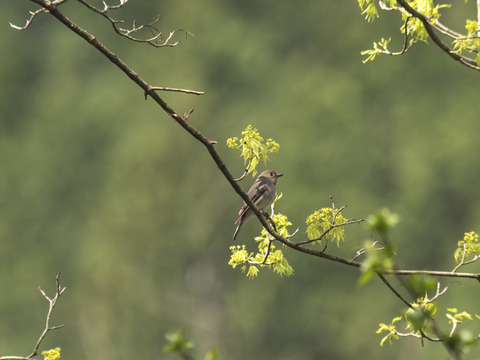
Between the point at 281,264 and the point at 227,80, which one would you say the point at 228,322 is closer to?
the point at 227,80

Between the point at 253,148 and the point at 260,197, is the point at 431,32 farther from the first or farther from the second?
the point at 260,197

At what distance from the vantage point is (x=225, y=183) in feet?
157

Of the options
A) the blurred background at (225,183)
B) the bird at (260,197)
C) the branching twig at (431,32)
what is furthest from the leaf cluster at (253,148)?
the blurred background at (225,183)

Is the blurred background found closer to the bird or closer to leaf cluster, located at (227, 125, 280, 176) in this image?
the bird

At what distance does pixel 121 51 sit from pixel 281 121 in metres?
14.9

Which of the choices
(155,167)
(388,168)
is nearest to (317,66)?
(388,168)

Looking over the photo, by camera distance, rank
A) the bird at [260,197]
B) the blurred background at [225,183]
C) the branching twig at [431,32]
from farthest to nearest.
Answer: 1. the blurred background at [225,183]
2. the bird at [260,197]
3. the branching twig at [431,32]

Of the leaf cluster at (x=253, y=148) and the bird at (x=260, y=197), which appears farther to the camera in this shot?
the bird at (x=260, y=197)

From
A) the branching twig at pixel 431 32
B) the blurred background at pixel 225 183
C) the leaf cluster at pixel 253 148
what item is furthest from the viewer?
the blurred background at pixel 225 183

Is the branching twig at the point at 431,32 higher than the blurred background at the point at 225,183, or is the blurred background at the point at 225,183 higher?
the blurred background at the point at 225,183

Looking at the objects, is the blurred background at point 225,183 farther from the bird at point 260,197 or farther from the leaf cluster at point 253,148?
the leaf cluster at point 253,148

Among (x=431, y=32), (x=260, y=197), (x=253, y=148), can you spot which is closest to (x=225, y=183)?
(x=260, y=197)

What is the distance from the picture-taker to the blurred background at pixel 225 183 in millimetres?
45000

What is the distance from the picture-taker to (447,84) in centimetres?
5447
